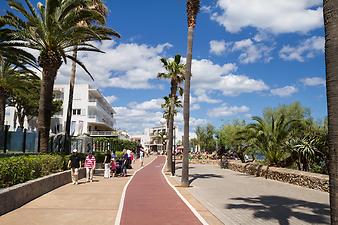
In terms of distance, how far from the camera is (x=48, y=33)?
1989 centimetres

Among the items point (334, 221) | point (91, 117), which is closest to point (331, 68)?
point (334, 221)

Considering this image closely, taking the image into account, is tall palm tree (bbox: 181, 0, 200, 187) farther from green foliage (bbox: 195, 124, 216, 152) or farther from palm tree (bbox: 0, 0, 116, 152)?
green foliage (bbox: 195, 124, 216, 152)

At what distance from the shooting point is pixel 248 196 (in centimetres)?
1558

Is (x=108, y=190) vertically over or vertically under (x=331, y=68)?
under

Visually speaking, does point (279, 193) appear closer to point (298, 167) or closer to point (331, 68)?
point (298, 167)

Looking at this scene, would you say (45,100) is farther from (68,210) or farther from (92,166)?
(68,210)

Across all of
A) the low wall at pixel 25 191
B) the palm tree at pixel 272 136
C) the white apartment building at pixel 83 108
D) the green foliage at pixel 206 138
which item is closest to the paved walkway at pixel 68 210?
the low wall at pixel 25 191

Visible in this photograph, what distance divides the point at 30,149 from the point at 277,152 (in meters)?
14.2

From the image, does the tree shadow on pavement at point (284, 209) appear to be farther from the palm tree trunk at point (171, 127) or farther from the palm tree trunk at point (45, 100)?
the palm tree trunk at point (171, 127)

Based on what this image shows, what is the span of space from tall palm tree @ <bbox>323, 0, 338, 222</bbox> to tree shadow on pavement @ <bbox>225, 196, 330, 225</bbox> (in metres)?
4.47

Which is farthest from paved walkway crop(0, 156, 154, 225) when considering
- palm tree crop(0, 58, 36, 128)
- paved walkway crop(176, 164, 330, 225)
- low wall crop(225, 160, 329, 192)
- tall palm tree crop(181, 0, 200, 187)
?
palm tree crop(0, 58, 36, 128)

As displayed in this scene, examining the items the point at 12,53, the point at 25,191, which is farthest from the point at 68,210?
the point at 12,53

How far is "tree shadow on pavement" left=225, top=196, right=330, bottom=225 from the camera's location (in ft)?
34.6

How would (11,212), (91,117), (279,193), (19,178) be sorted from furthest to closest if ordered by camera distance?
(91,117)
(279,193)
(19,178)
(11,212)
